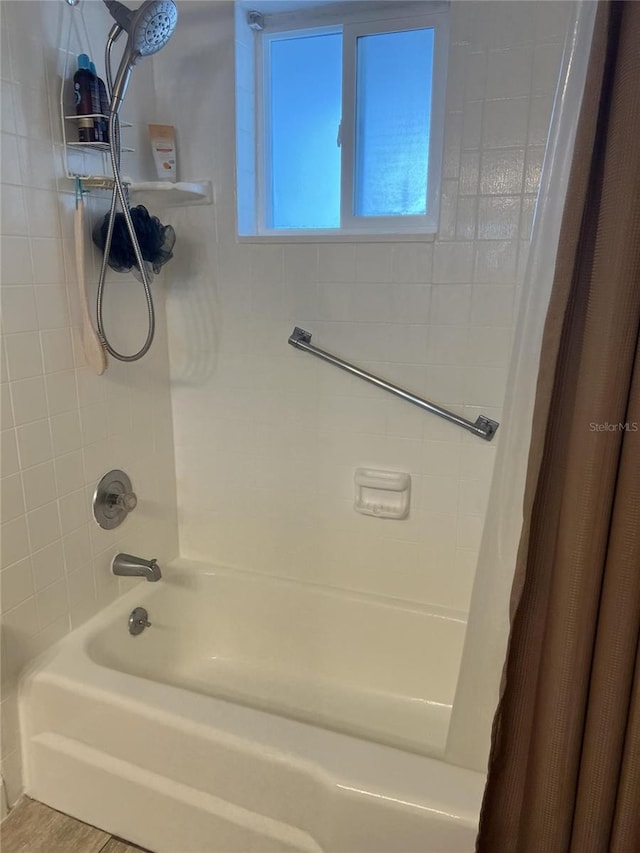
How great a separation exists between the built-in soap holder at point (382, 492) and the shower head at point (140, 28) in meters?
1.23

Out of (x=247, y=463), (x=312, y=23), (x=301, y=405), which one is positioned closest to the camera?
(x=312, y=23)

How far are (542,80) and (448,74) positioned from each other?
0.78 feet

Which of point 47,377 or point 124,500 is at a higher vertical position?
point 47,377

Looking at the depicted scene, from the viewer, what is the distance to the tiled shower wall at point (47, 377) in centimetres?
142

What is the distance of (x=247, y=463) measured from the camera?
2059 mm

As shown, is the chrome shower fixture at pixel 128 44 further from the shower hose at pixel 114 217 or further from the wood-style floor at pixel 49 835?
the wood-style floor at pixel 49 835

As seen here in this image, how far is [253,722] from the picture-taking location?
137 centimetres

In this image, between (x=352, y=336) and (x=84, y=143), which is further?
(x=352, y=336)

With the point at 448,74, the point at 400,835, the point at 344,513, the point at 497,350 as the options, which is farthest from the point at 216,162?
the point at 400,835

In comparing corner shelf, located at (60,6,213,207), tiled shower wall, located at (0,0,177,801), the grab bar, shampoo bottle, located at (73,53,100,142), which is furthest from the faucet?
shampoo bottle, located at (73,53,100,142)

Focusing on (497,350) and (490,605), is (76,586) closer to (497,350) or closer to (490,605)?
(490,605)

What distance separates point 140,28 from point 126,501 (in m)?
1.26

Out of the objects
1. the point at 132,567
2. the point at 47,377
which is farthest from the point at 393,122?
the point at 132,567

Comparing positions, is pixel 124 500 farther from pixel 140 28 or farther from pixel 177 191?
pixel 140 28
